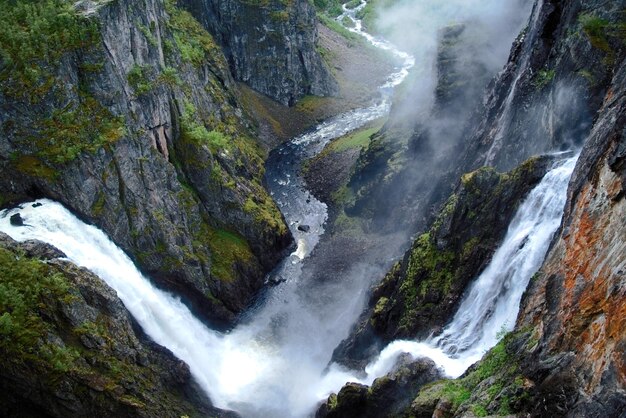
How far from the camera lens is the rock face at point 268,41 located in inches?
3802

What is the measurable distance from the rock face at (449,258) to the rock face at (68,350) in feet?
46.6

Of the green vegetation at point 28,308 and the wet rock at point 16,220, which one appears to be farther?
the wet rock at point 16,220

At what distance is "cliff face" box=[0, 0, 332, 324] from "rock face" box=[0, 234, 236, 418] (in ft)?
27.3

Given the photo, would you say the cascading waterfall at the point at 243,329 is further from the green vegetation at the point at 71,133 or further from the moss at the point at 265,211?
the moss at the point at 265,211

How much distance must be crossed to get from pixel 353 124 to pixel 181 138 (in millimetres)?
48392

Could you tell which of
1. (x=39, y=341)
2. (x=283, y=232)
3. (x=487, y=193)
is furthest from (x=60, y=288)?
(x=283, y=232)

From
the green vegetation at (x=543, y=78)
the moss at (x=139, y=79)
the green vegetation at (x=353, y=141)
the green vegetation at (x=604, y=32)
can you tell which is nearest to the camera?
the green vegetation at (x=604, y=32)

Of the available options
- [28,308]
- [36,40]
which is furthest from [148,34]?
[28,308]

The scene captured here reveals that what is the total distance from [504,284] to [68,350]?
24786 mm

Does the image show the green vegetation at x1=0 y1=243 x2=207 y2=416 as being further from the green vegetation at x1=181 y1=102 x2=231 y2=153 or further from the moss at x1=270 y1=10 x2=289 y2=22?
the moss at x1=270 y1=10 x2=289 y2=22

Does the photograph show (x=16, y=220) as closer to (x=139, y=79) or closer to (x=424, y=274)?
(x=139, y=79)

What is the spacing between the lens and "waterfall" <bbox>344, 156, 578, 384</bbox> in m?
29.5

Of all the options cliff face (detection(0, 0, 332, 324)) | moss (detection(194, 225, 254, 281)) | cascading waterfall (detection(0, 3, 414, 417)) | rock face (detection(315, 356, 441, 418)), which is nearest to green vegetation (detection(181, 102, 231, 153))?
cliff face (detection(0, 0, 332, 324))

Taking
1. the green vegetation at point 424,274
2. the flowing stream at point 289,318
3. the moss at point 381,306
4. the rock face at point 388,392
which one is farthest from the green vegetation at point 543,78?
the rock face at point 388,392
